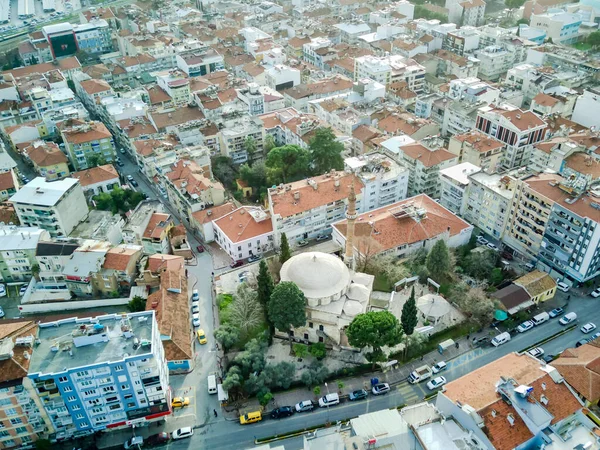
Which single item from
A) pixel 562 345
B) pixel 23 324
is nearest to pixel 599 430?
pixel 562 345

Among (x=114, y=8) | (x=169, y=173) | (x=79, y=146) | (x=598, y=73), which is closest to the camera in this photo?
(x=169, y=173)

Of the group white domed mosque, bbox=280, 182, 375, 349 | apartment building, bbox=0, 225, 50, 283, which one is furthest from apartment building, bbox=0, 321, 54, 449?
white domed mosque, bbox=280, 182, 375, 349

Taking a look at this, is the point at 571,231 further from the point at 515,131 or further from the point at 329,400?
the point at 329,400

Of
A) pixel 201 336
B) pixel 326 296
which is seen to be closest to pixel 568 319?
pixel 326 296

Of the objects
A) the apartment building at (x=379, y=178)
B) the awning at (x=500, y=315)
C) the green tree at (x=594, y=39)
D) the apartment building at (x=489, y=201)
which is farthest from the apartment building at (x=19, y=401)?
the green tree at (x=594, y=39)

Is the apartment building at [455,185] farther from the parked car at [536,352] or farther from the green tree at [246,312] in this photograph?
the green tree at [246,312]

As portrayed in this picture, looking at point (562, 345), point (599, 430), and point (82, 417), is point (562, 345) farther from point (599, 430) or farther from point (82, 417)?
point (82, 417)
